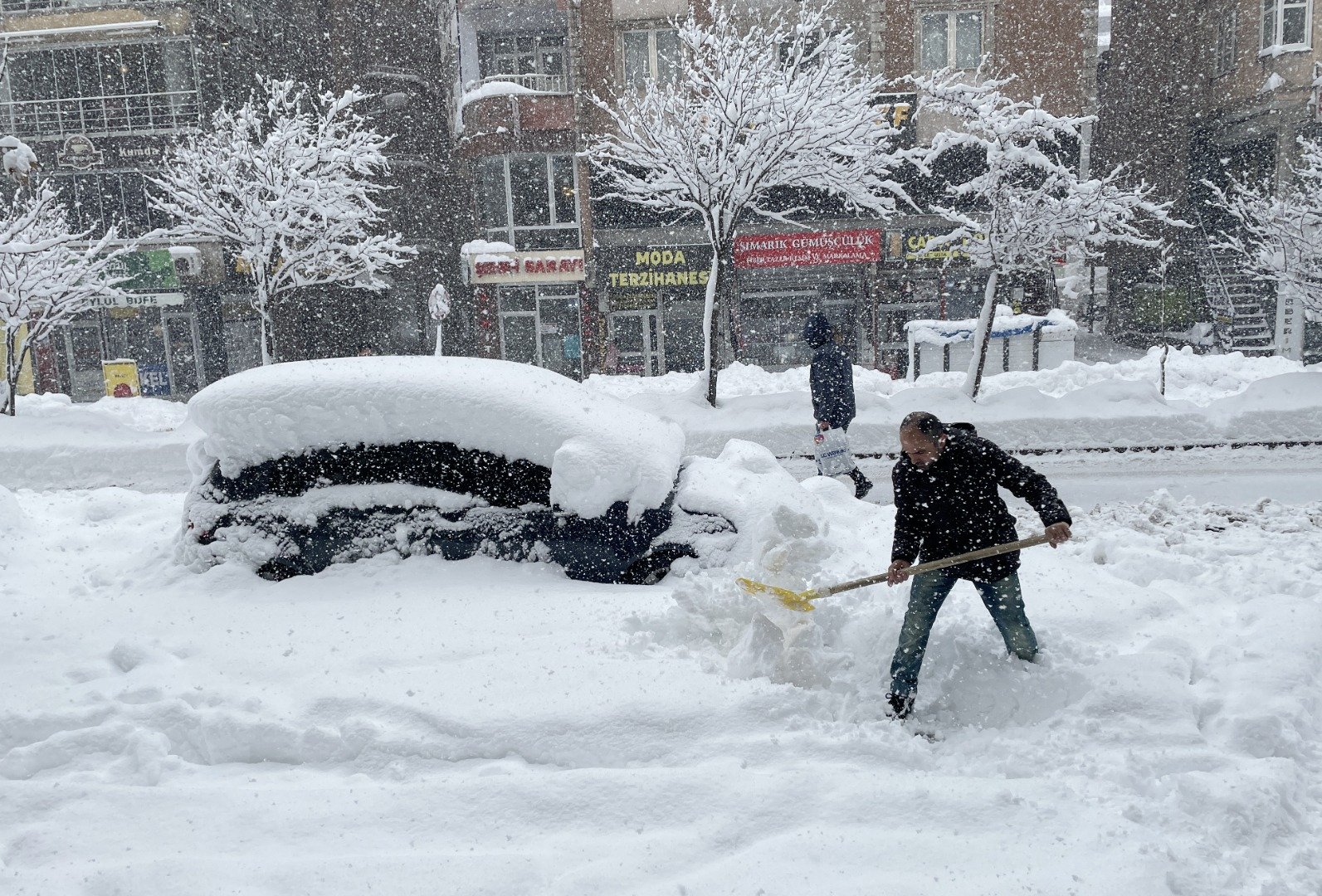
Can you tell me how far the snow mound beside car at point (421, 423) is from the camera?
16.3 feet

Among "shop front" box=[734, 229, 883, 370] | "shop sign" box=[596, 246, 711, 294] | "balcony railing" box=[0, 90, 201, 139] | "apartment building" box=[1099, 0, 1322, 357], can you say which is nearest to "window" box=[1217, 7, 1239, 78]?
"apartment building" box=[1099, 0, 1322, 357]

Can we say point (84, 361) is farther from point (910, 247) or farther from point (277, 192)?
point (910, 247)

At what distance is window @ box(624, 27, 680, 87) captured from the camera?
21062 millimetres

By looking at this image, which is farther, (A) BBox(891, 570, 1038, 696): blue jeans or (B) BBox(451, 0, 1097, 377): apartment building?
(B) BBox(451, 0, 1097, 377): apartment building

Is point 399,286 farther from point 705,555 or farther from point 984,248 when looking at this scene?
point 705,555

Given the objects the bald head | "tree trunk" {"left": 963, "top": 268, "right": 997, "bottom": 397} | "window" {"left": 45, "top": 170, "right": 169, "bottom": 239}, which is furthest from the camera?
"window" {"left": 45, "top": 170, "right": 169, "bottom": 239}

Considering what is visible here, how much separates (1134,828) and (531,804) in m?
2.14

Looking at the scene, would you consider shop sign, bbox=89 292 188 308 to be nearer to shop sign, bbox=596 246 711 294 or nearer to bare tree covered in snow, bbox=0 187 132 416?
bare tree covered in snow, bbox=0 187 132 416

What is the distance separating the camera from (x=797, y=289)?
71.8 feet

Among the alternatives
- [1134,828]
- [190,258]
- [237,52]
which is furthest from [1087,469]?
[237,52]

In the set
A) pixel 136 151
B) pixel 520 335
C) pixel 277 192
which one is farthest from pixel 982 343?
pixel 136 151

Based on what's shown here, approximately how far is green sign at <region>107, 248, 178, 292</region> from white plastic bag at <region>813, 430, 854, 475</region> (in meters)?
21.4

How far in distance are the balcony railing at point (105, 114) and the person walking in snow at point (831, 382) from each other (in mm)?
21909

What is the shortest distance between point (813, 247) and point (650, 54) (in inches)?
245
